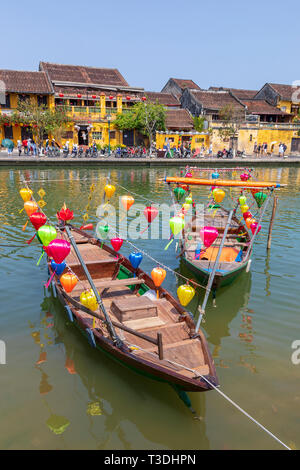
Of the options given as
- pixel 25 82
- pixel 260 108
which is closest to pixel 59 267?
pixel 25 82

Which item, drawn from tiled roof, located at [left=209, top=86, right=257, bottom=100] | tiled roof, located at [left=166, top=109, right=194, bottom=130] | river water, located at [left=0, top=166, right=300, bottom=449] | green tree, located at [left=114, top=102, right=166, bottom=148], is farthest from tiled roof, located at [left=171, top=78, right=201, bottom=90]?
river water, located at [left=0, top=166, right=300, bottom=449]

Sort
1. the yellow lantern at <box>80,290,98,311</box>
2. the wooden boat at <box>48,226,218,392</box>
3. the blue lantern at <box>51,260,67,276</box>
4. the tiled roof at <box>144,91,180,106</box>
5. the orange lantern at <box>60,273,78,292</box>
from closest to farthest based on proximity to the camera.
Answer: the wooden boat at <box>48,226,218,392</box> → the yellow lantern at <box>80,290,98,311</box> → the orange lantern at <box>60,273,78,292</box> → the blue lantern at <box>51,260,67,276</box> → the tiled roof at <box>144,91,180,106</box>

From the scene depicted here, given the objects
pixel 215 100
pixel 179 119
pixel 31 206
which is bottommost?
pixel 31 206

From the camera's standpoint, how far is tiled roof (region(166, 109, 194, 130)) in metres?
46.5

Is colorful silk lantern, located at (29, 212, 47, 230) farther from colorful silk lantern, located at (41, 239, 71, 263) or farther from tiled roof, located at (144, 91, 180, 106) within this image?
tiled roof, located at (144, 91, 180, 106)

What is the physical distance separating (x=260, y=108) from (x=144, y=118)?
2040 centimetres

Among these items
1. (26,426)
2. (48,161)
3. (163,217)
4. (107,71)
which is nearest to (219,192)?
(163,217)

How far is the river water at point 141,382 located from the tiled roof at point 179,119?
37517mm

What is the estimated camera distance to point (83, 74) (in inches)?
1793

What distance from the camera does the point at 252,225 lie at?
40.2 ft

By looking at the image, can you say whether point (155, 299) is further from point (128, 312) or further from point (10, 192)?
point (10, 192)

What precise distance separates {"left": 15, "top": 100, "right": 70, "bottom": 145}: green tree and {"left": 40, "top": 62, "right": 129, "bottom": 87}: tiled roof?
5.83 metres

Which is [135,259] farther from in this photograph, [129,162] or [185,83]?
[185,83]

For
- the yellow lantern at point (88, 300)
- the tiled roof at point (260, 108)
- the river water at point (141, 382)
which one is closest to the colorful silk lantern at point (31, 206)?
the river water at point (141, 382)
